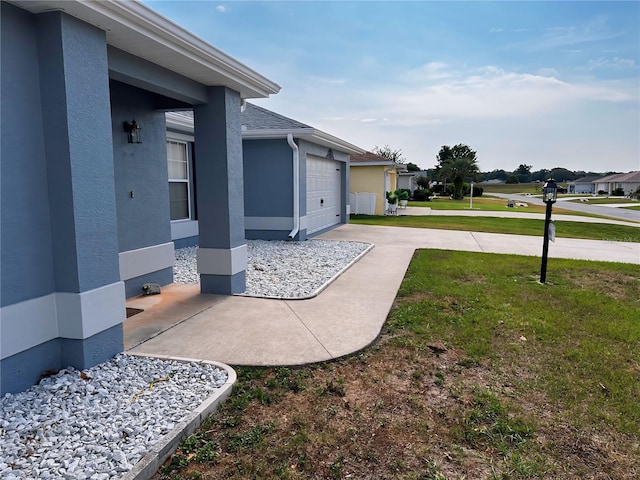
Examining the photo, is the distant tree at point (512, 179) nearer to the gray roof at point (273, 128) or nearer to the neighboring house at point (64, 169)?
the gray roof at point (273, 128)

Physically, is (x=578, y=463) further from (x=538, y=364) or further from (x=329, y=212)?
(x=329, y=212)

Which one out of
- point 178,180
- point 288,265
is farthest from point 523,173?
point 178,180

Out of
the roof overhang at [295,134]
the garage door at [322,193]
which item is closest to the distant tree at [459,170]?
the garage door at [322,193]

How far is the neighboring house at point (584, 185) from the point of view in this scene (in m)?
104

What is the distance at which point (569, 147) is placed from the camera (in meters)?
24.0

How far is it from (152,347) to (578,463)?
13.0 feet

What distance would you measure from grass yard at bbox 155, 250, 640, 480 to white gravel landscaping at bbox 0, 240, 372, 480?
0.30 m

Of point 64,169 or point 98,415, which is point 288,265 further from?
point 98,415

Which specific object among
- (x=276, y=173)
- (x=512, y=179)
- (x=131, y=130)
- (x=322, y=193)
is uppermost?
(x=512, y=179)

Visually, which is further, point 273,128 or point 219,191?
point 273,128

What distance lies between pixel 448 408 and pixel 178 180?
328 inches

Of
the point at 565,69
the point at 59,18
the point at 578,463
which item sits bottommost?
the point at 578,463

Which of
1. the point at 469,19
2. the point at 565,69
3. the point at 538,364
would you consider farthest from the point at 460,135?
the point at 538,364

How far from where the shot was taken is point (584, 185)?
106 meters
